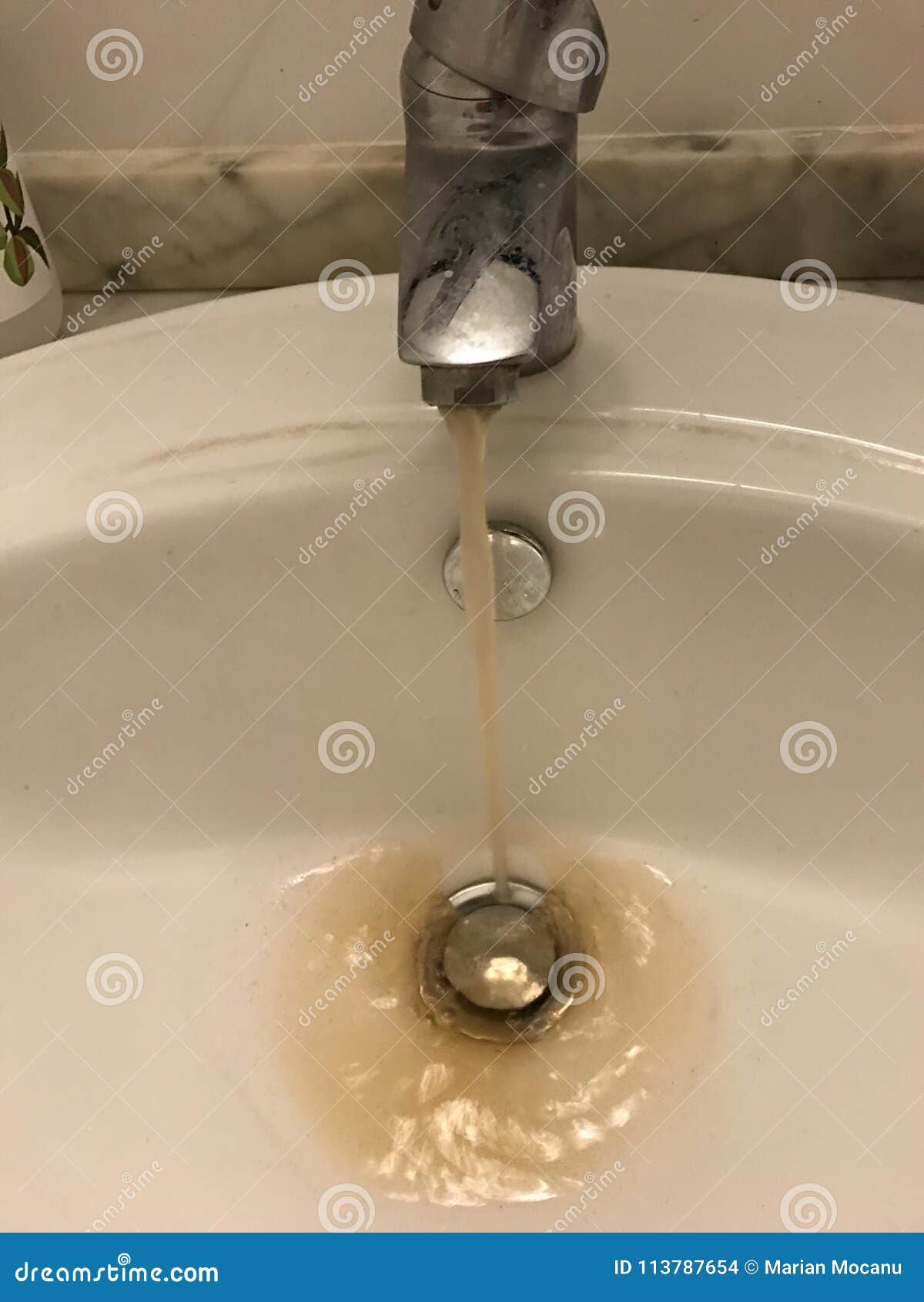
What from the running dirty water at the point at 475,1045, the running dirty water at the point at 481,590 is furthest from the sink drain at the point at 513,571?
the running dirty water at the point at 475,1045

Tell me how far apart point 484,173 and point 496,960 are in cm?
31

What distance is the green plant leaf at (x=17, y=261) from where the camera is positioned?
46cm

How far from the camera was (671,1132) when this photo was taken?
1.39ft

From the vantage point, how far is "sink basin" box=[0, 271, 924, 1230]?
404 mm

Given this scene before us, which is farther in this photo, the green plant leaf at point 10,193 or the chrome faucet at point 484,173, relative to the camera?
the green plant leaf at point 10,193

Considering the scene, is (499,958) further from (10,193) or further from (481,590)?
(10,193)

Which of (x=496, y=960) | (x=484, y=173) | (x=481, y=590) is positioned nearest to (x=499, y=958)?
(x=496, y=960)

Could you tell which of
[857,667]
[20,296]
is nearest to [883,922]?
[857,667]

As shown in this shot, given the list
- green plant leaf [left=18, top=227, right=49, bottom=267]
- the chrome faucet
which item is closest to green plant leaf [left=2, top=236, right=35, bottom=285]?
green plant leaf [left=18, top=227, right=49, bottom=267]

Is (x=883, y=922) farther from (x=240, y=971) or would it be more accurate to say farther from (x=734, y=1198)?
(x=240, y=971)

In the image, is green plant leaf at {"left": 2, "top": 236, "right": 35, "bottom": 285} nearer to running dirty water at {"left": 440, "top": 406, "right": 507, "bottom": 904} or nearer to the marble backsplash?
the marble backsplash

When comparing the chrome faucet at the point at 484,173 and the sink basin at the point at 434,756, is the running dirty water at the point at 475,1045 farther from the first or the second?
the chrome faucet at the point at 484,173

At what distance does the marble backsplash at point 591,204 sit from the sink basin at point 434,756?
0.06 m
